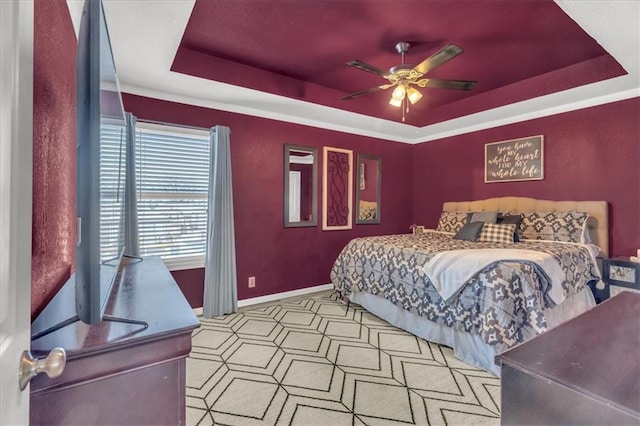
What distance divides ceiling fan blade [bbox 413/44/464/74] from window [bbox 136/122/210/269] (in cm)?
230

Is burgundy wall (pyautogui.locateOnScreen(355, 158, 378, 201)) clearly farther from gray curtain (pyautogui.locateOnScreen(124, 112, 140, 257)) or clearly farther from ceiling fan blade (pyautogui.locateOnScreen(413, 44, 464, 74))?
gray curtain (pyautogui.locateOnScreen(124, 112, 140, 257))

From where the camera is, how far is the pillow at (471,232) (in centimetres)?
348

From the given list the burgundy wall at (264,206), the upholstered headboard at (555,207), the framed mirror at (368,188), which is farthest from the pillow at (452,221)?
the burgundy wall at (264,206)

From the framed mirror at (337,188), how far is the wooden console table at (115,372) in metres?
3.37

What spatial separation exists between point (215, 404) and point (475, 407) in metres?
1.52

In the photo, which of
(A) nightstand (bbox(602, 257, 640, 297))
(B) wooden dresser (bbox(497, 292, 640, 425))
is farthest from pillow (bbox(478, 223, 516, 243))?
(B) wooden dresser (bbox(497, 292, 640, 425))

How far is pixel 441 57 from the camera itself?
220cm

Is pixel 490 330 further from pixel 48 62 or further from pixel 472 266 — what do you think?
pixel 48 62

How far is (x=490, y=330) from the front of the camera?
209 centimetres

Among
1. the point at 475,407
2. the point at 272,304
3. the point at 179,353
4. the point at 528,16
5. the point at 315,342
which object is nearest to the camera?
the point at 179,353

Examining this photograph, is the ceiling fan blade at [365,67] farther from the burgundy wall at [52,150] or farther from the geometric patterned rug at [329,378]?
the geometric patterned rug at [329,378]

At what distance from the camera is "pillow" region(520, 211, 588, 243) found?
319 centimetres

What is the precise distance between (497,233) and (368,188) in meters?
1.93

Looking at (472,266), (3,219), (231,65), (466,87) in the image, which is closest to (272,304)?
(472,266)
